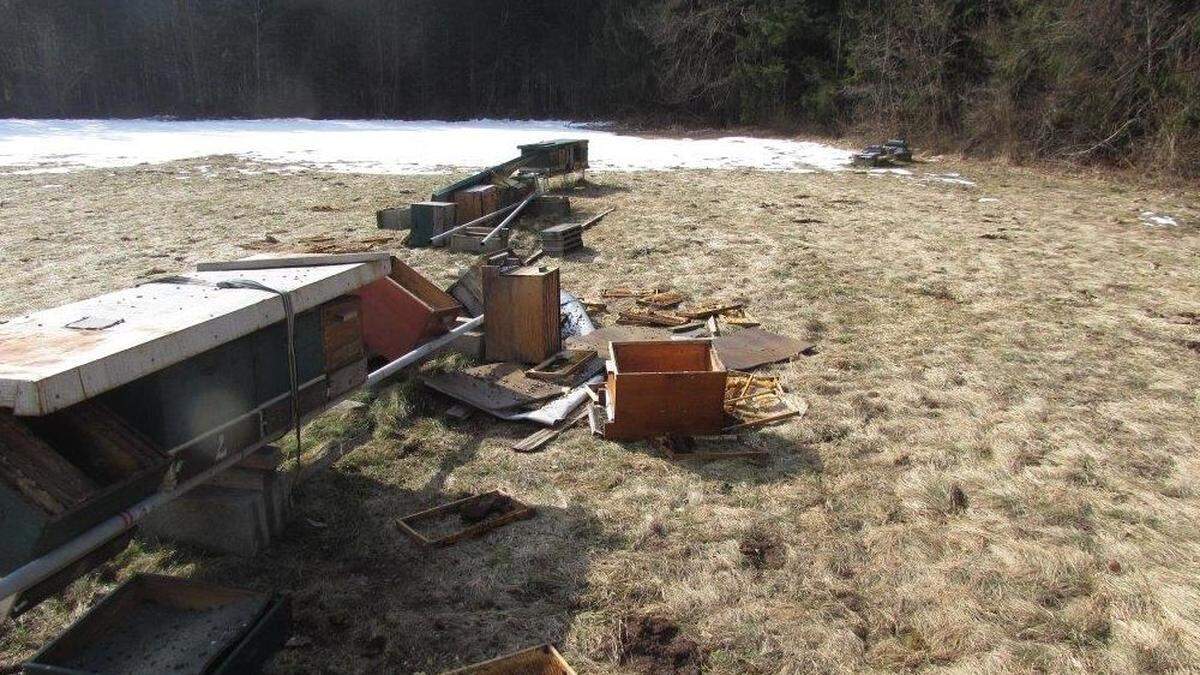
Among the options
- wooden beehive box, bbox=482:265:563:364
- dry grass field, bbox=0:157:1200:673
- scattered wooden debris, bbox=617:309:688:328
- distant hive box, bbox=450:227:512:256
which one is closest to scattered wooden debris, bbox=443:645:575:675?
dry grass field, bbox=0:157:1200:673

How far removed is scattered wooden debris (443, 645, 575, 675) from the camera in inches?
95.4

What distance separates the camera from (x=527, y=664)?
2.50 meters

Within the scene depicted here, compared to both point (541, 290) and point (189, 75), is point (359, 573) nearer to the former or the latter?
point (541, 290)

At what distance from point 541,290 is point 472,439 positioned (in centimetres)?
122

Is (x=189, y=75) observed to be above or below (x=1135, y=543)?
above

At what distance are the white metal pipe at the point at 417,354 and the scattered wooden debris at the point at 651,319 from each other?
54.4 inches

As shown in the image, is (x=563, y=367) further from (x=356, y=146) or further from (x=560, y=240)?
(x=356, y=146)

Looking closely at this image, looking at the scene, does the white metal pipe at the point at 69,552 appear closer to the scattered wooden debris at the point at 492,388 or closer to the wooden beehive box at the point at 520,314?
the scattered wooden debris at the point at 492,388

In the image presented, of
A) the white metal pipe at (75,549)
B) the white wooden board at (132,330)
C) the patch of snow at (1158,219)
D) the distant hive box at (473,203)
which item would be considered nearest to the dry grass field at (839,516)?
the white metal pipe at (75,549)

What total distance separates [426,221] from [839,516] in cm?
643

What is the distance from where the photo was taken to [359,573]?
10.5ft

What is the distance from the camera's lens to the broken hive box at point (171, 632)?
2.45 metres

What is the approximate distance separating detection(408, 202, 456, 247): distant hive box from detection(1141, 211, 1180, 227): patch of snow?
8780mm

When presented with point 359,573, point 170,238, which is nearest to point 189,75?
point 170,238
